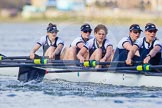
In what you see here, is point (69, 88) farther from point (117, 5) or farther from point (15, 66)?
point (117, 5)

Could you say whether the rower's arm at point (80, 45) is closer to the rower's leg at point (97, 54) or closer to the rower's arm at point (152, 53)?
the rower's leg at point (97, 54)

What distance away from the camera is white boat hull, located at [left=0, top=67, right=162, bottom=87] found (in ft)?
49.4

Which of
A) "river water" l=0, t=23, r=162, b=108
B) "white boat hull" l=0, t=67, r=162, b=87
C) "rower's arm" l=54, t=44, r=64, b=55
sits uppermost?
"rower's arm" l=54, t=44, r=64, b=55

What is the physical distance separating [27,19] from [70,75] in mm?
57579

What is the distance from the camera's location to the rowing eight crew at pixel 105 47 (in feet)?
50.3

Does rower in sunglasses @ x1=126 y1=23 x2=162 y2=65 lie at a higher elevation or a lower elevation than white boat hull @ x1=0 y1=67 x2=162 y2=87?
higher

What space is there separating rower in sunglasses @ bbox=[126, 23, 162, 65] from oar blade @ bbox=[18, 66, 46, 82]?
2427 mm

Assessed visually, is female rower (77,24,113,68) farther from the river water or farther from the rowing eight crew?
the river water

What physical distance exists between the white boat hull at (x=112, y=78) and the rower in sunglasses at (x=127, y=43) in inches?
14.4

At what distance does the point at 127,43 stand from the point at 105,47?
2.15 feet

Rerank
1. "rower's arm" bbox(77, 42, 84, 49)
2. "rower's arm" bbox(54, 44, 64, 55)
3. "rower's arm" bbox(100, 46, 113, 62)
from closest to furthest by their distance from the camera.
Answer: "rower's arm" bbox(100, 46, 113, 62) < "rower's arm" bbox(77, 42, 84, 49) < "rower's arm" bbox(54, 44, 64, 55)

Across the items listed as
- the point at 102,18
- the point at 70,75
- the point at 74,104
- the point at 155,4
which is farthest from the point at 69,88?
the point at 155,4

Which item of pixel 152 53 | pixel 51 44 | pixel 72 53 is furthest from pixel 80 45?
pixel 152 53

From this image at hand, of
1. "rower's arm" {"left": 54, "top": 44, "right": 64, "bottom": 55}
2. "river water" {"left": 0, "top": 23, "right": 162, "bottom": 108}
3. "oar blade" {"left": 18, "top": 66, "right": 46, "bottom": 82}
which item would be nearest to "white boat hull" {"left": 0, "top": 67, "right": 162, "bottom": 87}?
"river water" {"left": 0, "top": 23, "right": 162, "bottom": 108}
